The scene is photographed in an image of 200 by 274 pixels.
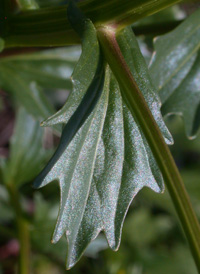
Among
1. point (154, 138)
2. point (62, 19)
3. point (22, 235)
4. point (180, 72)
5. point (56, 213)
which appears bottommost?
point (56, 213)

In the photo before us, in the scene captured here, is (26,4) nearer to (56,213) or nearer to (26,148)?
(26,148)

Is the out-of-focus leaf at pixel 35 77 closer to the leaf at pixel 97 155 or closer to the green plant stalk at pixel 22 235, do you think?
the green plant stalk at pixel 22 235

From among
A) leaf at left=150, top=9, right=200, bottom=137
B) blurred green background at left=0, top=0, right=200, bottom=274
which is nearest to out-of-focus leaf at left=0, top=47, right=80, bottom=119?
blurred green background at left=0, top=0, right=200, bottom=274

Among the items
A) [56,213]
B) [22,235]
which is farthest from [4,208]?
[22,235]

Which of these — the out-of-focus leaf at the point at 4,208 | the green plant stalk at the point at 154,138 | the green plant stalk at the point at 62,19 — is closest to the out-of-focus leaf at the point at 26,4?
the green plant stalk at the point at 62,19

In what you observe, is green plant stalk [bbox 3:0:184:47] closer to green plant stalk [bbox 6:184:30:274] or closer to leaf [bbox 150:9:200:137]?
leaf [bbox 150:9:200:137]

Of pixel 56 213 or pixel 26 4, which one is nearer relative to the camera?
pixel 26 4

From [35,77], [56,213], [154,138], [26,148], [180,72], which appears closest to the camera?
[154,138]
